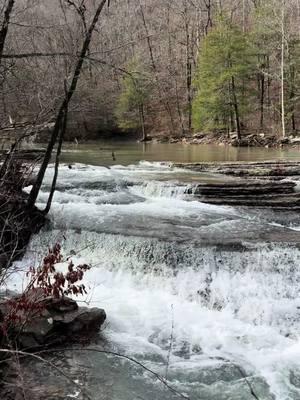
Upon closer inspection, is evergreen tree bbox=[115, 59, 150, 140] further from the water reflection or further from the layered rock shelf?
the layered rock shelf

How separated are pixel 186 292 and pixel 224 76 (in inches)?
909

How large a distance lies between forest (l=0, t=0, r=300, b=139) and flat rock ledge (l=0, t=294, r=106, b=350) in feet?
8.30

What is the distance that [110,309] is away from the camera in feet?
25.2

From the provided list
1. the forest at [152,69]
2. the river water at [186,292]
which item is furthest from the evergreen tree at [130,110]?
the river water at [186,292]

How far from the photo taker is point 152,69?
37625mm

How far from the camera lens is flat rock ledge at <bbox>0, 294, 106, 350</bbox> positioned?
20.0ft

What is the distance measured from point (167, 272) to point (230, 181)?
18.3ft

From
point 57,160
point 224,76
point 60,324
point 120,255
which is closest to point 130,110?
point 224,76

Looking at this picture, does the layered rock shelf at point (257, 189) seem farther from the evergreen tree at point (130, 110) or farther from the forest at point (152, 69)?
the evergreen tree at point (130, 110)

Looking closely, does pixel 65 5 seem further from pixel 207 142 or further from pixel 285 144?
pixel 207 142

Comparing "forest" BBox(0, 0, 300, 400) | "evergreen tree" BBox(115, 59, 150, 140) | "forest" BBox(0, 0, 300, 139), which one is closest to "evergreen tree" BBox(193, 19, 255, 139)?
"forest" BBox(0, 0, 300, 139)

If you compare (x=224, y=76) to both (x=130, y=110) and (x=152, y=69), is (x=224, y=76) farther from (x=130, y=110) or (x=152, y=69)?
(x=130, y=110)

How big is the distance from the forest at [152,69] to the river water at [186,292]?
2.68 m

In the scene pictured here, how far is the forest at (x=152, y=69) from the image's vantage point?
5836 mm
